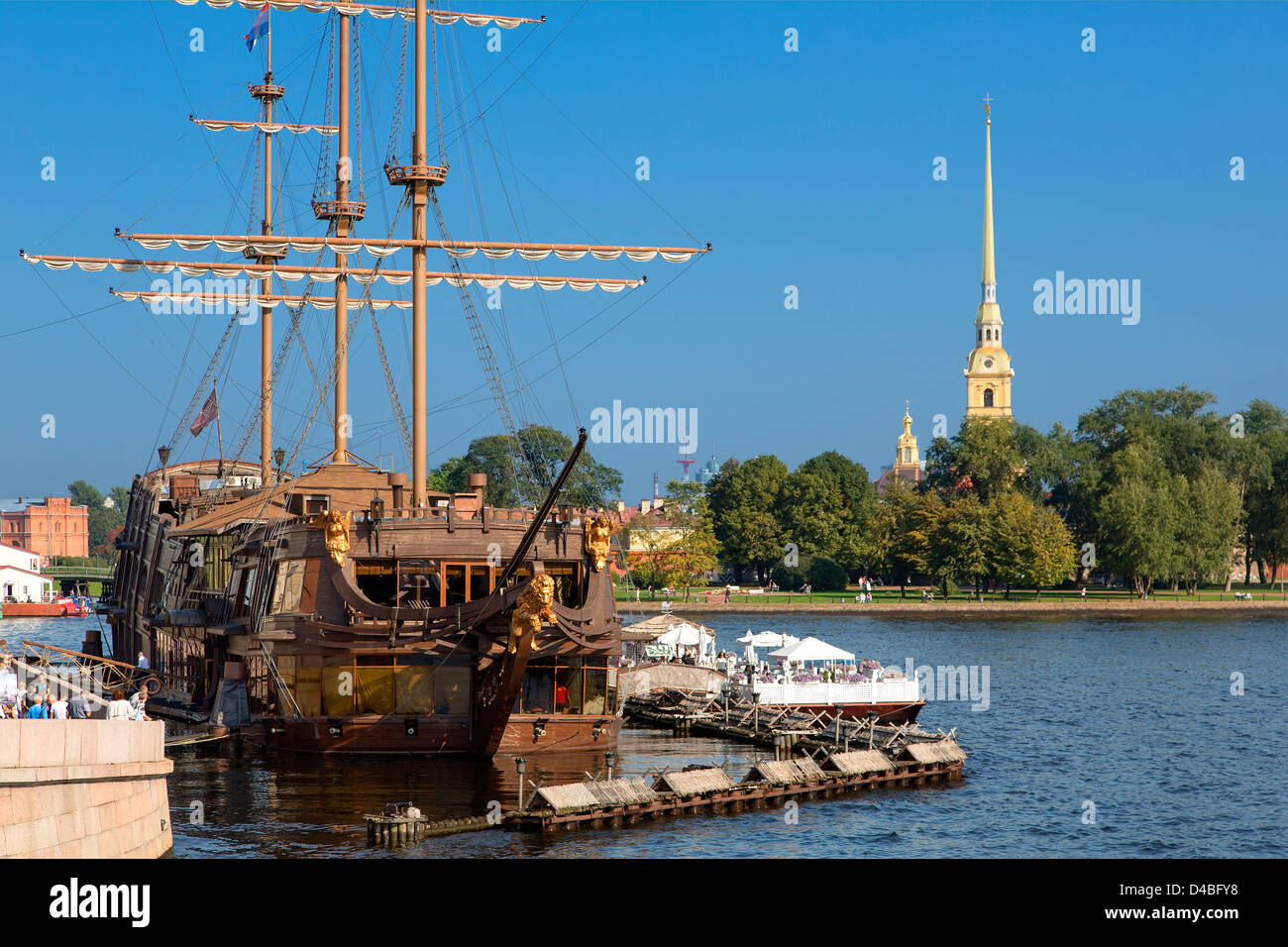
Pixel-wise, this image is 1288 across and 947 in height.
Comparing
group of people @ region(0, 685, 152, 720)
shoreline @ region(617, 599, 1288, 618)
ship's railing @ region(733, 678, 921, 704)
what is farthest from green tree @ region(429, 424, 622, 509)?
group of people @ region(0, 685, 152, 720)

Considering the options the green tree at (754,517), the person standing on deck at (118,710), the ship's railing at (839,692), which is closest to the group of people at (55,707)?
the person standing on deck at (118,710)

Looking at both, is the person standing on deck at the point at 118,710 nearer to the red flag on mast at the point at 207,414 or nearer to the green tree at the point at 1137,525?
the red flag on mast at the point at 207,414

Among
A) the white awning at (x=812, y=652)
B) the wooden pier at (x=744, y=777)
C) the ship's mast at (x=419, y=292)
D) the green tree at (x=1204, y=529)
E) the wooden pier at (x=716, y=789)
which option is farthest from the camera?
the green tree at (x=1204, y=529)

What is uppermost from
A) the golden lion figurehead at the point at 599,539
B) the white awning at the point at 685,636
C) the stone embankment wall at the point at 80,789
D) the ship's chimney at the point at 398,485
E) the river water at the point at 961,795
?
the ship's chimney at the point at 398,485

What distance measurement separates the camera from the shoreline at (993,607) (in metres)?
125

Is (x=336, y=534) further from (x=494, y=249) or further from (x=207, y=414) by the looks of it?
(x=207, y=414)

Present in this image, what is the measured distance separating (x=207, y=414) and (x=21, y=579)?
10163 cm

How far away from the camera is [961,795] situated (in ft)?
134

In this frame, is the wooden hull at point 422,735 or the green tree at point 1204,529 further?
the green tree at point 1204,529

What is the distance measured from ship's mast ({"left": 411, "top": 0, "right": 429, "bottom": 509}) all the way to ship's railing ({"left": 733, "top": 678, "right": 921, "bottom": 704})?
15.1 metres

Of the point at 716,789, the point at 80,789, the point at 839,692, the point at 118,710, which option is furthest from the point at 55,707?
the point at 839,692

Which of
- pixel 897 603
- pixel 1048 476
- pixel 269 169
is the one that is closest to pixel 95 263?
pixel 269 169

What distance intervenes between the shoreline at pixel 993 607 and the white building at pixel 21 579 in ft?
239
